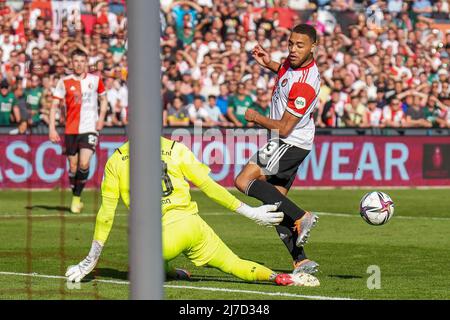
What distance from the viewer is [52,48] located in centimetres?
2427

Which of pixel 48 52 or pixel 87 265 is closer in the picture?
pixel 87 265

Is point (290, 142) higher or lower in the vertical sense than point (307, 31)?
lower

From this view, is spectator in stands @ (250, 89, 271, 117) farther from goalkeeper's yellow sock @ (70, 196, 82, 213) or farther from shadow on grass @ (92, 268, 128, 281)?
shadow on grass @ (92, 268, 128, 281)

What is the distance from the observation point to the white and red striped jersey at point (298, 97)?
11312 mm

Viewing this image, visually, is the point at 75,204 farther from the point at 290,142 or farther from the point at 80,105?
the point at 290,142

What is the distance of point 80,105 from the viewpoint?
1930cm

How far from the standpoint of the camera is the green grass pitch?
33.0 feet

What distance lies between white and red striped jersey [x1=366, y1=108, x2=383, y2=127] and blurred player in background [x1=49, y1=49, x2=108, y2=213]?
8.96 metres

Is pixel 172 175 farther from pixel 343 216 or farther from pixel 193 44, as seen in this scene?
pixel 193 44

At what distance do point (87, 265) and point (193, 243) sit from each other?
3.16ft

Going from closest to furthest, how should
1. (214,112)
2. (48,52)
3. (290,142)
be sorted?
(290,142) → (48,52) → (214,112)

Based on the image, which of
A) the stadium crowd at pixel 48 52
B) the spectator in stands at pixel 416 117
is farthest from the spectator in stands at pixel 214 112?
the spectator in stands at pixel 416 117

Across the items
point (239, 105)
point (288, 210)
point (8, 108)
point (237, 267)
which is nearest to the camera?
point (237, 267)

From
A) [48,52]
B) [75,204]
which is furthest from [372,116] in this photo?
[75,204]
